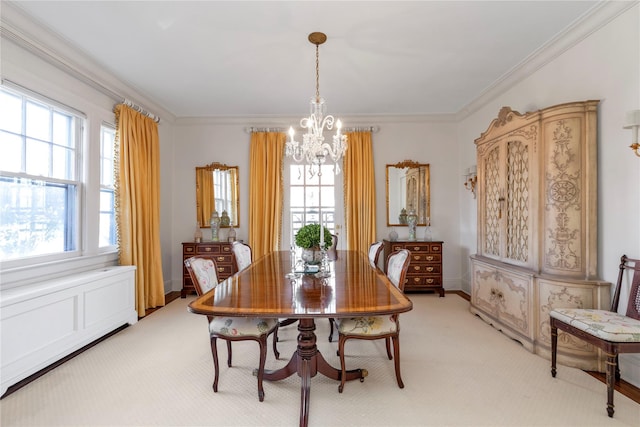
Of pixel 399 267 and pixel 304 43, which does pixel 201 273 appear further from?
pixel 304 43

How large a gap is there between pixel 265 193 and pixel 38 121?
279 centimetres

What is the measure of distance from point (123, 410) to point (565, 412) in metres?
2.77

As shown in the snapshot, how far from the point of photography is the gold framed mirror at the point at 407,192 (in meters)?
5.03

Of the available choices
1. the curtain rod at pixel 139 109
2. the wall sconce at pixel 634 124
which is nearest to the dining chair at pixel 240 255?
the curtain rod at pixel 139 109

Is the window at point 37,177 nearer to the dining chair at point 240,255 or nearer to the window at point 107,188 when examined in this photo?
the window at point 107,188

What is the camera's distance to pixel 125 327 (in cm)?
336

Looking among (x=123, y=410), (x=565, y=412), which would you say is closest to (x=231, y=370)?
(x=123, y=410)

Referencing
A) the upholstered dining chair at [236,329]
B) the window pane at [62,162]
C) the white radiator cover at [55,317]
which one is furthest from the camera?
the window pane at [62,162]

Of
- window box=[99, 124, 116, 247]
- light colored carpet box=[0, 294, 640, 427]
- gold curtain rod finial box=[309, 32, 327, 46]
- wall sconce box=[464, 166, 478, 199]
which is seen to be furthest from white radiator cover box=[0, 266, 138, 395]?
wall sconce box=[464, 166, 478, 199]

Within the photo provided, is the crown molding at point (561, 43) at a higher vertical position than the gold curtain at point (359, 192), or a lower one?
higher

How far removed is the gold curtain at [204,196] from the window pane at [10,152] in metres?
2.49

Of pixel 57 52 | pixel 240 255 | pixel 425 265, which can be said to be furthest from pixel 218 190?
pixel 425 265

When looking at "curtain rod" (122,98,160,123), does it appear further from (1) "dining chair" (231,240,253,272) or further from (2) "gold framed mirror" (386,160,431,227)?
(2) "gold framed mirror" (386,160,431,227)

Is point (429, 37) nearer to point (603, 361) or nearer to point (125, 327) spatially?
point (603, 361)
